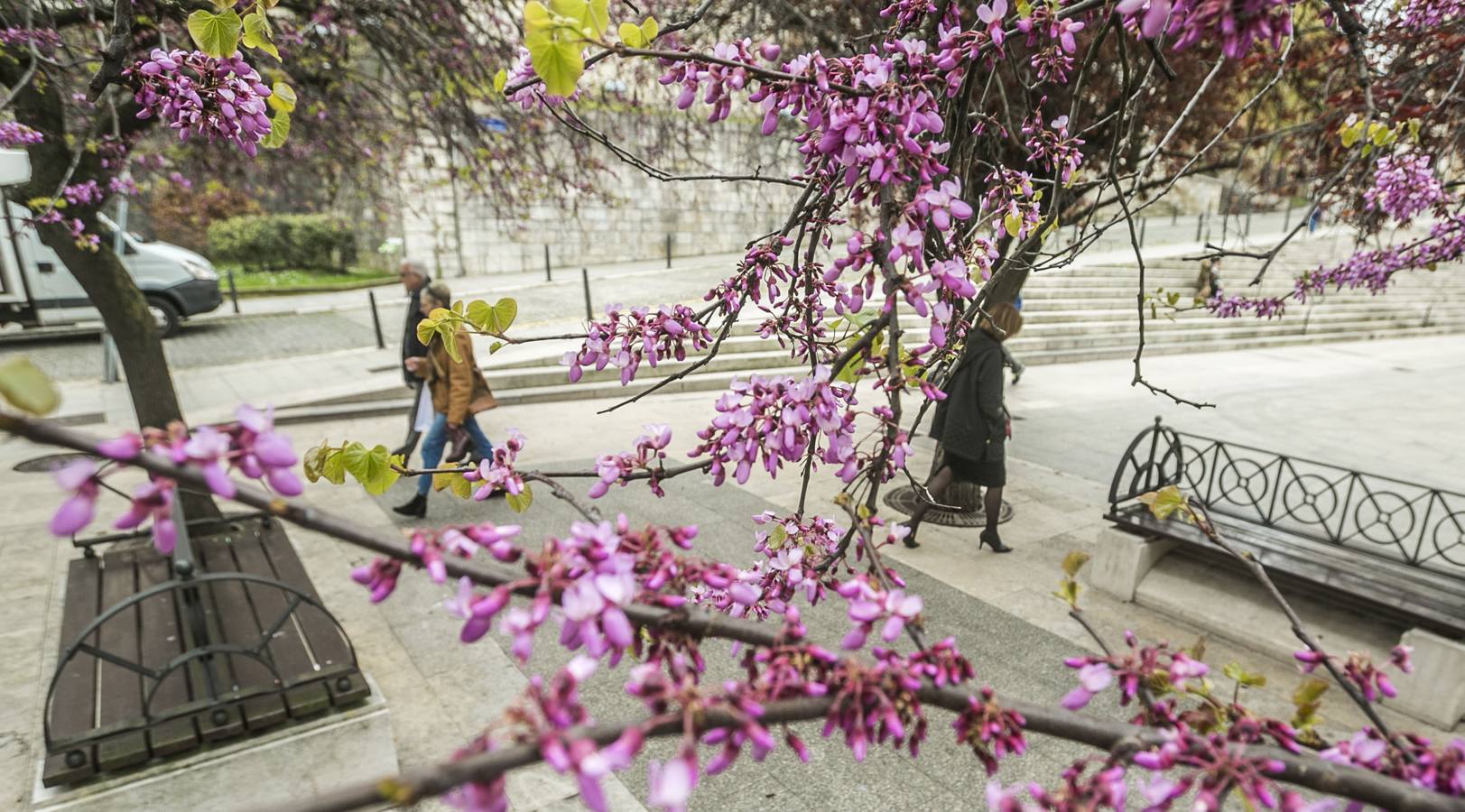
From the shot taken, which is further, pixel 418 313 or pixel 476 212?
pixel 476 212

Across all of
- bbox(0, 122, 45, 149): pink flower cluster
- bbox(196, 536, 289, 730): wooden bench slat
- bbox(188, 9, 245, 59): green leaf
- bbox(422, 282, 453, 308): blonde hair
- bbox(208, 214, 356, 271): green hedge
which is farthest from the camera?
bbox(208, 214, 356, 271): green hedge

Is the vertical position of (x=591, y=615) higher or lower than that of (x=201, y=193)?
lower

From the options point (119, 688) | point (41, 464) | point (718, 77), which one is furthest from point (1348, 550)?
point (41, 464)

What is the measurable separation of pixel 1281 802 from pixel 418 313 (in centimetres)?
648

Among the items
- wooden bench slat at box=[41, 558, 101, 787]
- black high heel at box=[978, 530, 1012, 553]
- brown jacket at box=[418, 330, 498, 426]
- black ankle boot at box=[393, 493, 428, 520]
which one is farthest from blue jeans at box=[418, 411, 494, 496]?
black high heel at box=[978, 530, 1012, 553]

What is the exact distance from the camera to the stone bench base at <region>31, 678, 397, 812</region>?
306 centimetres

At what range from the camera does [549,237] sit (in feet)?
69.9

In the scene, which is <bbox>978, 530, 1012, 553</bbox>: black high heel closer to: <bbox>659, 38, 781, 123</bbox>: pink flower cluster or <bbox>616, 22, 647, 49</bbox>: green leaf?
<bbox>659, 38, 781, 123</bbox>: pink flower cluster

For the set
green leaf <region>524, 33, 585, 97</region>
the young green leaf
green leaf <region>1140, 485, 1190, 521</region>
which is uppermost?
the young green leaf

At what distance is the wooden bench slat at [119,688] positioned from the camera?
312cm

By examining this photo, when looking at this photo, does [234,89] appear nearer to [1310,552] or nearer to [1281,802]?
[1281,802]

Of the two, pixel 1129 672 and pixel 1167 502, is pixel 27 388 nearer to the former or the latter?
pixel 1129 672

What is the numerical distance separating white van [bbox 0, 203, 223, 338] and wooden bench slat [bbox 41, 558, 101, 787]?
973 centimetres

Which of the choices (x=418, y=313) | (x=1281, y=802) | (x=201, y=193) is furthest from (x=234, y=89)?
(x=201, y=193)
